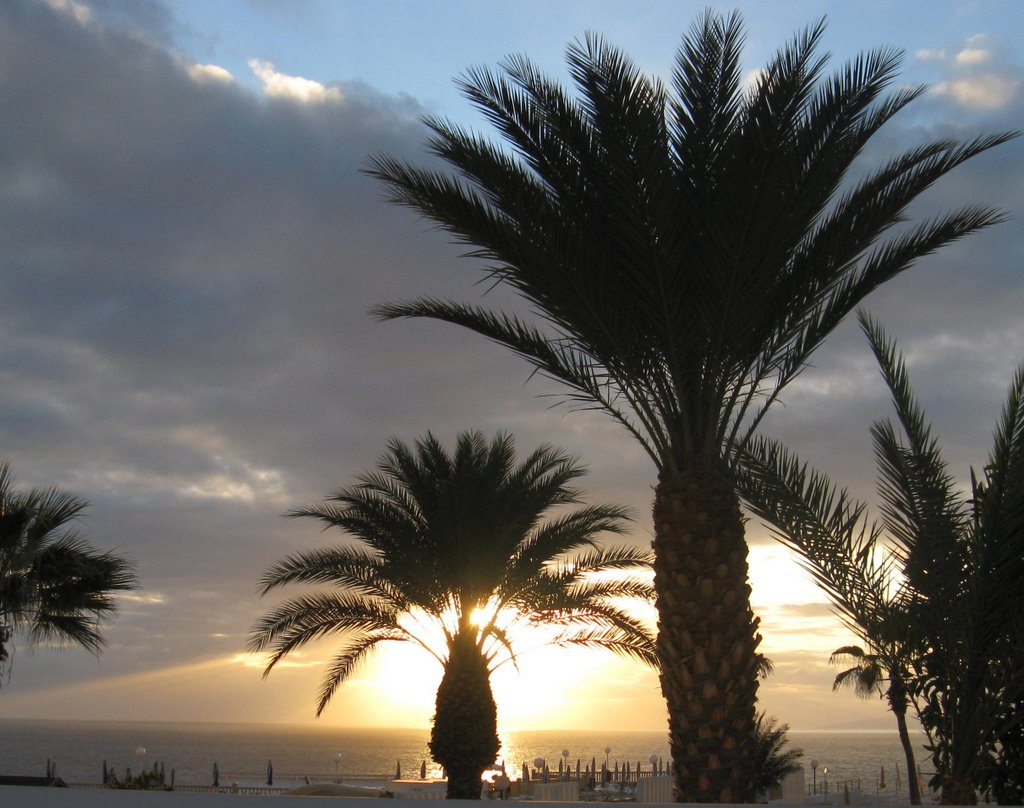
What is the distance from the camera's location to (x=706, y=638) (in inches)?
319

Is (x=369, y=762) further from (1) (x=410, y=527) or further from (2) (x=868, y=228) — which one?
(2) (x=868, y=228)

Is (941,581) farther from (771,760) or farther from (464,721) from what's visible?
(771,760)

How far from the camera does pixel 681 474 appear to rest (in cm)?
857

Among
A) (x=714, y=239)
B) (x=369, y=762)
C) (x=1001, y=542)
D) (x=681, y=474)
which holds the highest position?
(x=714, y=239)

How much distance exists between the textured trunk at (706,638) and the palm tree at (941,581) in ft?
2.84

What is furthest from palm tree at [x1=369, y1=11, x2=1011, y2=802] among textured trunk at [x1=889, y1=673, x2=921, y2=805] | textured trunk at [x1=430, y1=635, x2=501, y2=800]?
textured trunk at [x1=889, y1=673, x2=921, y2=805]

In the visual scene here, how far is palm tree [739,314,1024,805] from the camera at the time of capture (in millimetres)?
7262

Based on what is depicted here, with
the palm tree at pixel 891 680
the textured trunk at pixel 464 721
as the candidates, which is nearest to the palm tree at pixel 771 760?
the palm tree at pixel 891 680

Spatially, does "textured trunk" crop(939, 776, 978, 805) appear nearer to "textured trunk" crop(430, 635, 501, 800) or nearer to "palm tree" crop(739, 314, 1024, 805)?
"palm tree" crop(739, 314, 1024, 805)

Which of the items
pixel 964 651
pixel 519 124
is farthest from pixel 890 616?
pixel 519 124

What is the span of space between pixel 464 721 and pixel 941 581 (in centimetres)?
1177

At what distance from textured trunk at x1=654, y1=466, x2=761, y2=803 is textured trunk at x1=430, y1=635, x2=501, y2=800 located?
1038cm

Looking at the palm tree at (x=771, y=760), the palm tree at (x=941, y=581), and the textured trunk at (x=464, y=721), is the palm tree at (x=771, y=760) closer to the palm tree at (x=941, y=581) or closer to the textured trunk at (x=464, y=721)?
the textured trunk at (x=464, y=721)

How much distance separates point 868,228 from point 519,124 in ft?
10.6
